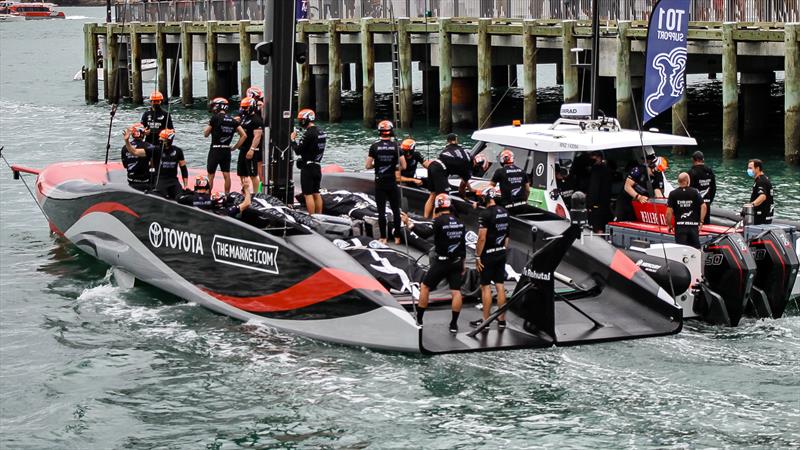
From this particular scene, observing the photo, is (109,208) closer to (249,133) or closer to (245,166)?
(245,166)

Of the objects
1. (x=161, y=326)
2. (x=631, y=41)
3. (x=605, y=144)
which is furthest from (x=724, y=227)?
(x=631, y=41)

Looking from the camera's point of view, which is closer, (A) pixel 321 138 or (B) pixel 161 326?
(B) pixel 161 326

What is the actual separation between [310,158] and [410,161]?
1557 millimetres

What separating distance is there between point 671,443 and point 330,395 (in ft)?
10.0

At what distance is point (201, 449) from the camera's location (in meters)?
10.6

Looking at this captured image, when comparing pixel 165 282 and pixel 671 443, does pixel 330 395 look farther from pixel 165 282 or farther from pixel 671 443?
pixel 165 282

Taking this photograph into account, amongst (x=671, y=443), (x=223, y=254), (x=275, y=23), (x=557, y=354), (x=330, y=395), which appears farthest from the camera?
(x=275, y=23)

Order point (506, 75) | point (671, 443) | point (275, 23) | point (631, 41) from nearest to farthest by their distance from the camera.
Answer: point (671, 443) → point (275, 23) → point (631, 41) → point (506, 75)

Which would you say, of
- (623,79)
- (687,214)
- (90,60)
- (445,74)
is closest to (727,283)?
(687,214)

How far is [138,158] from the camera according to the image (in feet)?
57.0

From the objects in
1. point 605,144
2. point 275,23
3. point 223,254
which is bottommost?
point 223,254

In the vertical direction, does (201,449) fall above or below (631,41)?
below

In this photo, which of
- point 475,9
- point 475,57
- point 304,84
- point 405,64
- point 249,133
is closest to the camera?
point 249,133

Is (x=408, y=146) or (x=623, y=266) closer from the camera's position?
(x=623, y=266)
